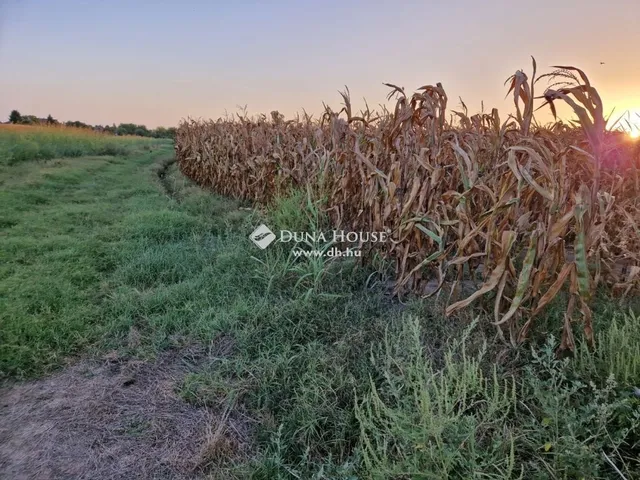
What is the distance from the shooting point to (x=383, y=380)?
6.91 feet

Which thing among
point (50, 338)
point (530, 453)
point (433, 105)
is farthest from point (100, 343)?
point (433, 105)

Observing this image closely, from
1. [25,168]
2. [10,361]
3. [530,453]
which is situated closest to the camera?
[530,453]

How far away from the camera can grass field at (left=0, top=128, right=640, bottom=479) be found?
147 cm

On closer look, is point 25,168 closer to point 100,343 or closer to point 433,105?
point 100,343

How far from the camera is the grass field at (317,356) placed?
147 centimetres

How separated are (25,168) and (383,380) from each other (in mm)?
12645

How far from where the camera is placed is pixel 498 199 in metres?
2.20

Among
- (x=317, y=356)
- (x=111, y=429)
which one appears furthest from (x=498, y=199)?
(x=111, y=429)
